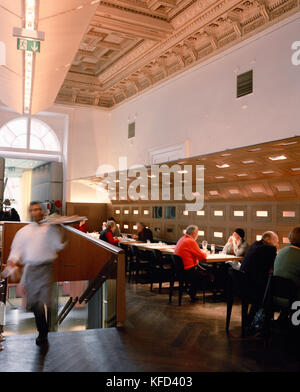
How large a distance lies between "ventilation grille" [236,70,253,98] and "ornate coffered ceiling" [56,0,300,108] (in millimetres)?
964

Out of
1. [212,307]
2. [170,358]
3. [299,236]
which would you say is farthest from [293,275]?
[212,307]

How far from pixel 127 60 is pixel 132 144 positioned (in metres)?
3.22

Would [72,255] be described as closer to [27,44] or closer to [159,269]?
[159,269]

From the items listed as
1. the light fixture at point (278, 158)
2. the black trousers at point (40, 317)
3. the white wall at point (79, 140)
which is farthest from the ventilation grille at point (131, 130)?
the black trousers at point (40, 317)

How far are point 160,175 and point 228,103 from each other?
2618 mm

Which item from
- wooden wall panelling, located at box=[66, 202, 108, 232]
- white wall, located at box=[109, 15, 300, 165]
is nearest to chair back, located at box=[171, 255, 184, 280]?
white wall, located at box=[109, 15, 300, 165]

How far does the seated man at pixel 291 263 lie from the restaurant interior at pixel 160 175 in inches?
0.7

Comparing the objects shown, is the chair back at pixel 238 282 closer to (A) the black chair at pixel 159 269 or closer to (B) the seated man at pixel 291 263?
(B) the seated man at pixel 291 263

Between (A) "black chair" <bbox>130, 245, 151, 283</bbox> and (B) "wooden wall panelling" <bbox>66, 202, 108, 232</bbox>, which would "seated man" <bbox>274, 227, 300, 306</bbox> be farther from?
(B) "wooden wall panelling" <bbox>66, 202, 108, 232</bbox>

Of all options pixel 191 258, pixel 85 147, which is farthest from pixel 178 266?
pixel 85 147

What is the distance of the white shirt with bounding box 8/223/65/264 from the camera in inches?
171

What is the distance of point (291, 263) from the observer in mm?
4496

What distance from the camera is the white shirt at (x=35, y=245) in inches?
171
